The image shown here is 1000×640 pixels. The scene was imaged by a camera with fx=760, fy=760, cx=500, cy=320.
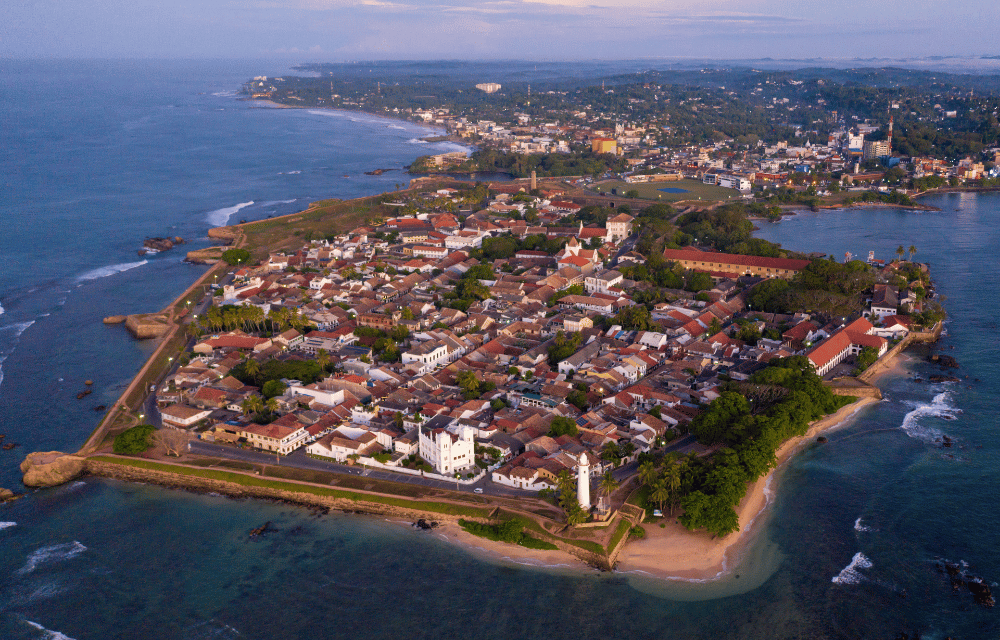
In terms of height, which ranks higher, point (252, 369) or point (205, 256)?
point (205, 256)

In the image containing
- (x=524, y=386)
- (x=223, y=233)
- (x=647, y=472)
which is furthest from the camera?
(x=223, y=233)

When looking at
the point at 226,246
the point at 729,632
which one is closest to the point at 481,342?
the point at 729,632

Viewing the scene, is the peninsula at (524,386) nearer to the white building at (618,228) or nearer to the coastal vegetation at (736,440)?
the coastal vegetation at (736,440)

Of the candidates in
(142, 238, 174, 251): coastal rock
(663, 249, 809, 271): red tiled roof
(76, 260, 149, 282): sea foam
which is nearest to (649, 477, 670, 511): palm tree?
(663, 249, 809, 271): red tiled roof

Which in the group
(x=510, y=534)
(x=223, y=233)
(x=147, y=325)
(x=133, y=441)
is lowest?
(x=510, y=534)

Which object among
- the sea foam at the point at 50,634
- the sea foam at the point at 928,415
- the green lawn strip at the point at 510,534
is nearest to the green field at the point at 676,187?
the sea foam at the point at 928,415

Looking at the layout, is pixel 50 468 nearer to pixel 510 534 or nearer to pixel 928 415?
pixel 510 534

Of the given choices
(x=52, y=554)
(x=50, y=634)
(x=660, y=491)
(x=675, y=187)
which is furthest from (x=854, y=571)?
(x=675, y=187)
